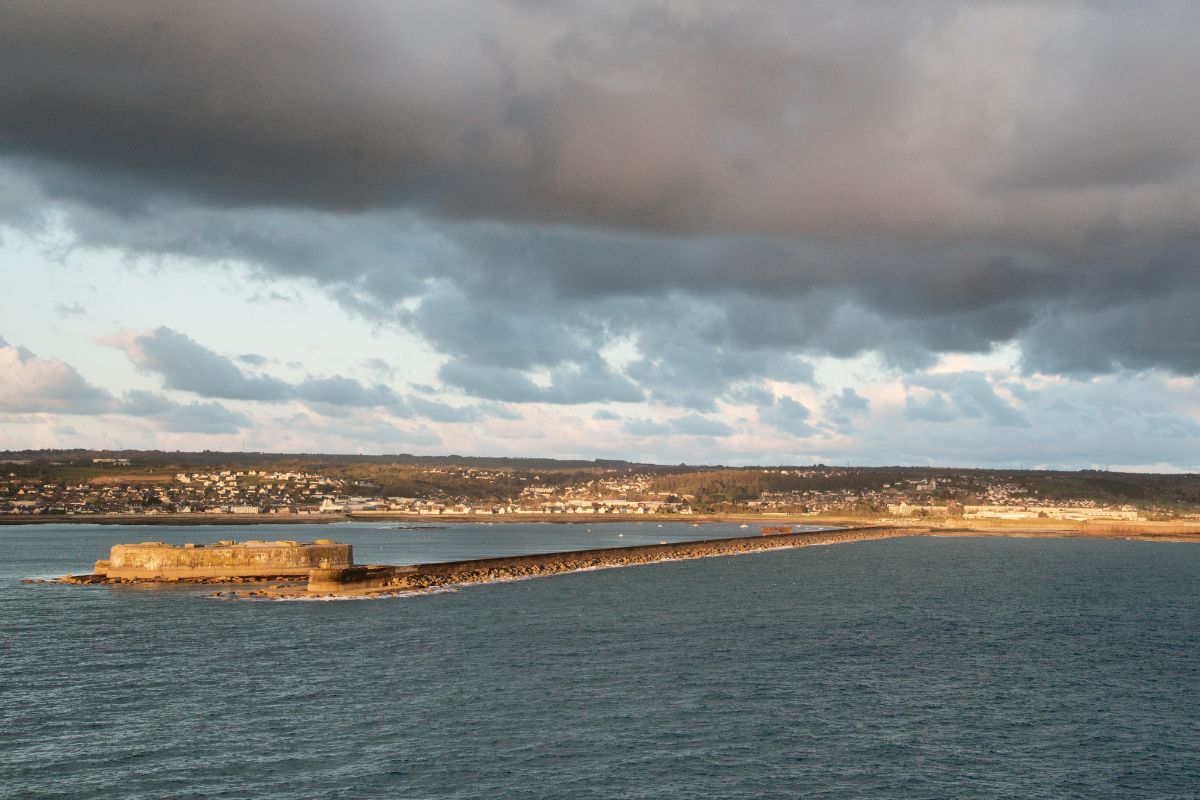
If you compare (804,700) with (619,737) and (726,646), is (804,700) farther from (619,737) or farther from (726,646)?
(726,646)

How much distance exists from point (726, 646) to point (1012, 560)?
11107 centimetres

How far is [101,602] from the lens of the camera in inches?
3433

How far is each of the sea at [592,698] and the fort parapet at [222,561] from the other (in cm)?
1227

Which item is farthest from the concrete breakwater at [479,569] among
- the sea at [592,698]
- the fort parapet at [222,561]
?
the sea at [592,698]

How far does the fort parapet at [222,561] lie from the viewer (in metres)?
107

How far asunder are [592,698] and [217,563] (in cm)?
7158

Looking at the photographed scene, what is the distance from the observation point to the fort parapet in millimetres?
106625

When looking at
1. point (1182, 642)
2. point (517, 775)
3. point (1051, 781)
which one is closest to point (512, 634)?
point (517, 775)

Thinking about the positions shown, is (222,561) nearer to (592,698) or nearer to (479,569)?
(479,569)

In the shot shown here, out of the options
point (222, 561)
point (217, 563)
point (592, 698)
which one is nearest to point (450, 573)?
point (222, 561)

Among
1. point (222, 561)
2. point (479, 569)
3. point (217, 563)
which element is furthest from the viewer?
point (479, 569)

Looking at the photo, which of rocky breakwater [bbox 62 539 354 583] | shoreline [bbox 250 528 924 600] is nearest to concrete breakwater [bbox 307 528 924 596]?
shoreline [bbox 250 528 924 600]

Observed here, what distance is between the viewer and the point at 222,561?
4264 inches

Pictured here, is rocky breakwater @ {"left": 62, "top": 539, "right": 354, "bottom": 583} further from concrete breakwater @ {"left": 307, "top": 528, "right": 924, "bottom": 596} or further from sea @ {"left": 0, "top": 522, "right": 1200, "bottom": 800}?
sea @ {"left": 0, "top": 522, "right": 1200, "bottom": 800}
